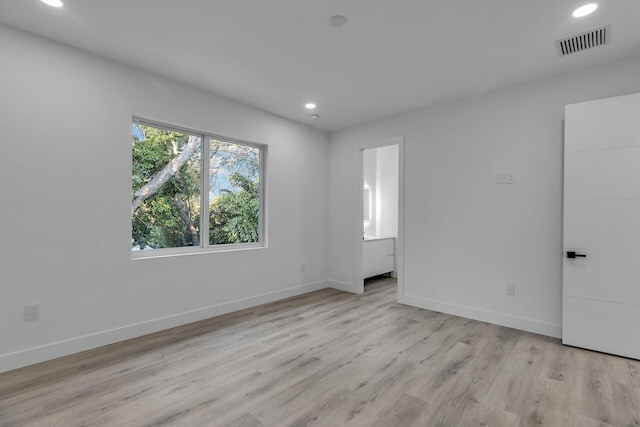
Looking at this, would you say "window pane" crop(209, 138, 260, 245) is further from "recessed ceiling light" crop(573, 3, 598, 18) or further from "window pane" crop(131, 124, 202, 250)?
"recessed ceiling light" crop(573, 3, 598, 18)

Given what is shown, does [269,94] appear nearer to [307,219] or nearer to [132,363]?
[307,219]

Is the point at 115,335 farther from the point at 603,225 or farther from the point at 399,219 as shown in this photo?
the point at 603,225

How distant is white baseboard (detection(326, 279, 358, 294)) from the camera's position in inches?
191

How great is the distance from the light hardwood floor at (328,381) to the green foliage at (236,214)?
1.18 meters

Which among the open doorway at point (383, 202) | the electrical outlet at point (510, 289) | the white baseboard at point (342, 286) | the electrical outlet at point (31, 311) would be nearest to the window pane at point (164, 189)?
the electrical outlet at point (31, 311)

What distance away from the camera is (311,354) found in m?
2.70

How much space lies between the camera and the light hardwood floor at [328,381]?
6.13ft

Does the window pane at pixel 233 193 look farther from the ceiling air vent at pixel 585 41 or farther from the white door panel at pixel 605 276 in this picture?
the white door panel at pixel 605 276

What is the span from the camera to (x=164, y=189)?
341 cm

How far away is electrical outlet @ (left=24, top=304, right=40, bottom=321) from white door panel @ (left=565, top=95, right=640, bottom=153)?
478cm

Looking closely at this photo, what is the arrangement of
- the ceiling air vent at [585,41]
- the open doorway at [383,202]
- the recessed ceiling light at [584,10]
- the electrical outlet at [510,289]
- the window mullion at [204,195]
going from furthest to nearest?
the open doorway at [383,202] < the window mullion at [204,195] < the electrical outlet at [510,289] < the ceiling air vent at [585,41] < the recessed ceiling light at [584,10]

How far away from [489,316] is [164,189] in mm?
3855

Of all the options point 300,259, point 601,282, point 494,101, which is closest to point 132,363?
point 300,259

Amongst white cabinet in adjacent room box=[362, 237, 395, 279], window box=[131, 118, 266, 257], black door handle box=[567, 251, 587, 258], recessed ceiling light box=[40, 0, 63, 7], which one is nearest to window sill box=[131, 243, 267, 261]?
window box=[131, 118, 266, 257]
